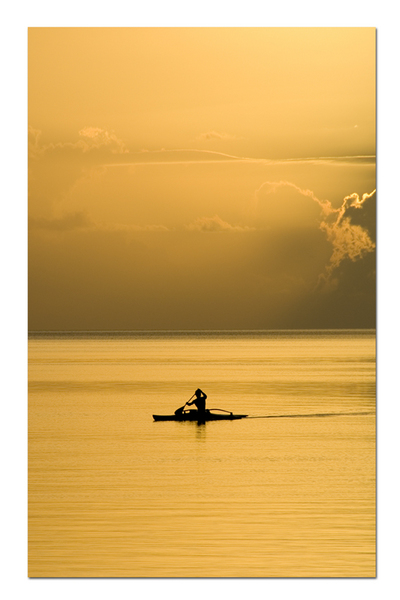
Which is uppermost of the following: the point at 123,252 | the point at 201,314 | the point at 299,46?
the point at 299,46

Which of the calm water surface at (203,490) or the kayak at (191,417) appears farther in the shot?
the kayak at (191,417)

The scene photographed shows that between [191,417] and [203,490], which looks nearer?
[203,490]

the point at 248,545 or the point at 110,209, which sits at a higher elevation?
the point at 110,209

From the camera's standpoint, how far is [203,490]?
12617 millimetres

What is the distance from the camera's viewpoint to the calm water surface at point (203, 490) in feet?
31.0

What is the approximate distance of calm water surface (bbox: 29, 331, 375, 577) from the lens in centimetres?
945

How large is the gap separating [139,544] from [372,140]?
5.21m

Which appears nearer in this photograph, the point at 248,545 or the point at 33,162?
the point at 248,545

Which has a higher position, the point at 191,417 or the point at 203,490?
the point at 191,417

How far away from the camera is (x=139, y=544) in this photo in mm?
9867

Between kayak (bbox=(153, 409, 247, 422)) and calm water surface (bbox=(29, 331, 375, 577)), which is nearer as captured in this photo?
calm water surface (bbox=(29, 331, 375, 577))
